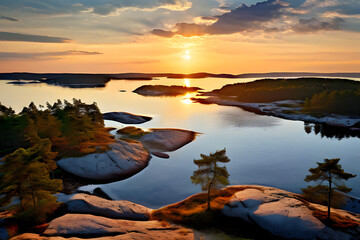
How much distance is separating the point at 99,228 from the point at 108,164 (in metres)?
23.8

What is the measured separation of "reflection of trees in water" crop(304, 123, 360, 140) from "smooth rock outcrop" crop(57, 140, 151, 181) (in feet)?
225

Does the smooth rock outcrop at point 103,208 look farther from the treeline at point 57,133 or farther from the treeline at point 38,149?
the treeline at point 57,133

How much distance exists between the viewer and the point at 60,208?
27844mm

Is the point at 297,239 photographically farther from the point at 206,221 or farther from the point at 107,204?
the point at 107,204

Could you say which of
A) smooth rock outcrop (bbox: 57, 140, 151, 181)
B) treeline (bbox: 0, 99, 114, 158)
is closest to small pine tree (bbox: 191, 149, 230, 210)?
smooth rock outcrop (bbox: 57, 140, 151, 181)

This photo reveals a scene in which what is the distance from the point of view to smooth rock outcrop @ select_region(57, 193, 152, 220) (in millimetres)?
28344

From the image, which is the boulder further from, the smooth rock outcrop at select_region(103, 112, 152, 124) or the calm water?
the smooth rock outcrop at select_region(103, 112, 152, 124)

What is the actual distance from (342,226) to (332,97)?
11491 centimetres

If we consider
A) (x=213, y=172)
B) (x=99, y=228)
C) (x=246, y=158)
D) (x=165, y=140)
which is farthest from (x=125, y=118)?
(x=99, y=228)

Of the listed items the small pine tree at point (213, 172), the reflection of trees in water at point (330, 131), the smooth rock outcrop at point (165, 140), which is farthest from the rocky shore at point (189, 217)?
the reflection of trees in water at point (330, 131)

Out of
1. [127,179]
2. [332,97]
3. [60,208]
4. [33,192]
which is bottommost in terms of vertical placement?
[127,179]

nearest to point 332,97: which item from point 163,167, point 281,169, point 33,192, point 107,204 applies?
point 281,169

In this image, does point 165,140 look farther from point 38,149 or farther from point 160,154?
point 38,149

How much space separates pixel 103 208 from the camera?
96.0 feet
